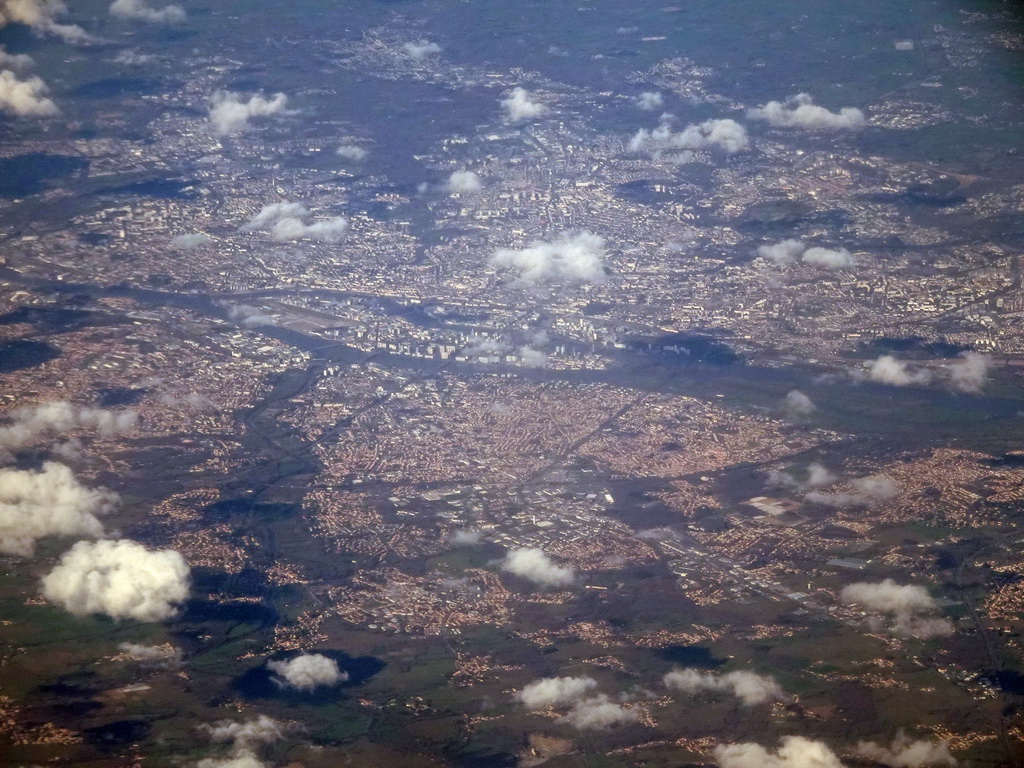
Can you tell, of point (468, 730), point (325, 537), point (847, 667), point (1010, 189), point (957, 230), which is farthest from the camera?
point (1010, 189)

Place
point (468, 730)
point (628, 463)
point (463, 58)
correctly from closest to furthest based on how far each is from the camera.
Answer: point (468, 730), point (628, 463), point (463, 58)

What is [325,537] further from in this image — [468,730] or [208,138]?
[208,138]

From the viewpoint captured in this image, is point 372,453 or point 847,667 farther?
point 372,453

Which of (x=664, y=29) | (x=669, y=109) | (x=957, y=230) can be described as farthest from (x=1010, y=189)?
(x=664, y=29)

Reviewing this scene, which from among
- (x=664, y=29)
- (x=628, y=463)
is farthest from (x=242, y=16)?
(x=628, y=463)

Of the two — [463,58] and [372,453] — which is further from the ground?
[463,58]

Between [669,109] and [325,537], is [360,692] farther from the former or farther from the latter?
[669,109]
